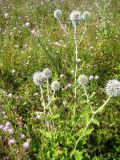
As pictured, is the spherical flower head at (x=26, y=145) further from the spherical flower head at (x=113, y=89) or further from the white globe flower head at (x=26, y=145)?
the spherical flower head at (x=113, y=89)

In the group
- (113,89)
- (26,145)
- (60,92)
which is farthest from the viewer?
(60,92)

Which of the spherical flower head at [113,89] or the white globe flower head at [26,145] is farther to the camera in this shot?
the white globe flower head at [26,145]

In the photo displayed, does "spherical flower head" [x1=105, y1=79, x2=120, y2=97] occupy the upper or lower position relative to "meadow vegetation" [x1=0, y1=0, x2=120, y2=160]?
upper

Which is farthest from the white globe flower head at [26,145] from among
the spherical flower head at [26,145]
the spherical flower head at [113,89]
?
the spherical flower head at [113,89]

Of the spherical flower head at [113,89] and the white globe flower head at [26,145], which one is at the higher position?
the spherical flower head at [113,89]

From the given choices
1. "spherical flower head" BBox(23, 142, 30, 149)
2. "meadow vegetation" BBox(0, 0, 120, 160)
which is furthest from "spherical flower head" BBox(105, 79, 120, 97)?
"spherical flower head" BBox(23, 142, 30, 149)

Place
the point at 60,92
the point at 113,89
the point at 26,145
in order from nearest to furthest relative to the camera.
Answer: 1. the point at 113,89
2. the point at 26,145
3. the point at 60,92

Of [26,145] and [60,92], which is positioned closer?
[26,145]

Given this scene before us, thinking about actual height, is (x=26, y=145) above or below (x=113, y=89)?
below

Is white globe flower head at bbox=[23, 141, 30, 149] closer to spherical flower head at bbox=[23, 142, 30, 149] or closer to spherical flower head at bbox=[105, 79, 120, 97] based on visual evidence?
spherical flower head at bbox=[23, 142, 30, 149]

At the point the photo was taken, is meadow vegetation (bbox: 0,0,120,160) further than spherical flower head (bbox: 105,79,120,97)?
Yes

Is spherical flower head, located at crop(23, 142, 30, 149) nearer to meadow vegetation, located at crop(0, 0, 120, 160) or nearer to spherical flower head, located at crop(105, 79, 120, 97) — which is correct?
meadow vegetation, located at crop(0, 0, 120, 160)

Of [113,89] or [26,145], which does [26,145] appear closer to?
[26,145]

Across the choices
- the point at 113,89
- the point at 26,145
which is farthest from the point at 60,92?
the point at 113,89
